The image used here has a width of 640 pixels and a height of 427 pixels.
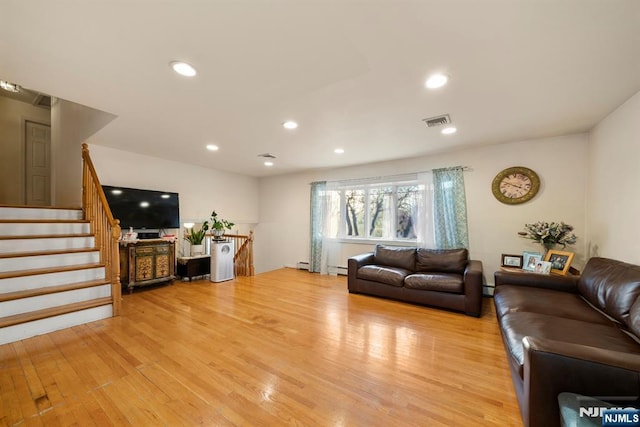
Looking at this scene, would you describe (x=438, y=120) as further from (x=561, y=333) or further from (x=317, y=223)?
(x=317, y=223)

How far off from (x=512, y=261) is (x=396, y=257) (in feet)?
5.16

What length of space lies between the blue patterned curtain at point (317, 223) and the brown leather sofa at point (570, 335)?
3.41m

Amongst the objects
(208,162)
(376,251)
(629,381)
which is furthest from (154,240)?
(629,381)

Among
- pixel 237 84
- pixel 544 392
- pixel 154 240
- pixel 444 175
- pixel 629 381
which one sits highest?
pixel 237 84

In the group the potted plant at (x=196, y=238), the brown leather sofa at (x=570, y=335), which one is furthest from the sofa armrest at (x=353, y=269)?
the potted plant at (x=196, y=238)

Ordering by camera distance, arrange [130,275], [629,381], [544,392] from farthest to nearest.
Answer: [130,275] < [544,392] < [629,381]

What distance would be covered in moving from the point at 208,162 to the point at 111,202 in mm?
1751

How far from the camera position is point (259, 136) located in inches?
134

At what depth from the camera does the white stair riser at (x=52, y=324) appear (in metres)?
2.32

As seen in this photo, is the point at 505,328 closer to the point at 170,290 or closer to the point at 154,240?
the point at 170,290

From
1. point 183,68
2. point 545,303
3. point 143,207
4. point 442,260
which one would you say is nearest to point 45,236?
point 143,207

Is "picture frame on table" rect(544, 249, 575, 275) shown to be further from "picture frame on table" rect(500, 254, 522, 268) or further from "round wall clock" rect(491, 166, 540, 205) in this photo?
"round wall clock" rect(491, 166, 540, 205)

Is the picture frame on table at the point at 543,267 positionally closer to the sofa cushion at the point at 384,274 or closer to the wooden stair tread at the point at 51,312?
the sofa cushion at the point at 384,274

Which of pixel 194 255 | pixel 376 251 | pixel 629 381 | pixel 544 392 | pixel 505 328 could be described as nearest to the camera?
pixel 629 381
